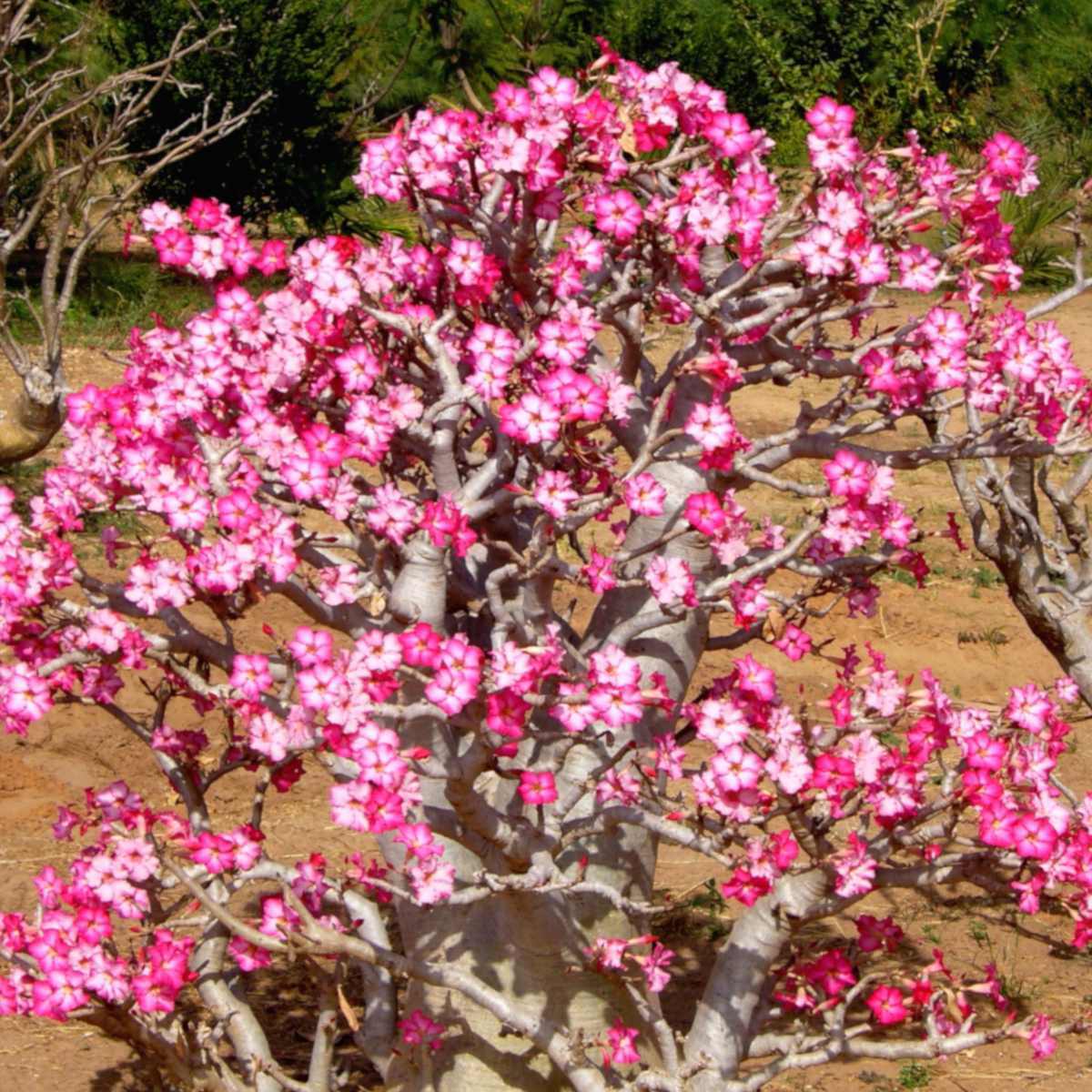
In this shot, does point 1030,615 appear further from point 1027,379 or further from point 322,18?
point 322,18

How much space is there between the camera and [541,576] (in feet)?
10.1

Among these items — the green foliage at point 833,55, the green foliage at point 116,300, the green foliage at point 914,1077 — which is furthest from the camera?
the green foliage at point 833,55

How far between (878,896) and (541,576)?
300 cm

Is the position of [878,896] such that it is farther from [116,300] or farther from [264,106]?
[264,106]

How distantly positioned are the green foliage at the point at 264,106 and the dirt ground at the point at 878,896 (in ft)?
24.3

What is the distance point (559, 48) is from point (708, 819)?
15.5m

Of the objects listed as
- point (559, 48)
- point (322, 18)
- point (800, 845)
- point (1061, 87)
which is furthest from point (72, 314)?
point (1061, 87)

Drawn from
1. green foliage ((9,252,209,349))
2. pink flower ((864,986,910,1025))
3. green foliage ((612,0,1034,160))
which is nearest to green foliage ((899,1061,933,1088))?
pink flower ((864,986,910,1025))

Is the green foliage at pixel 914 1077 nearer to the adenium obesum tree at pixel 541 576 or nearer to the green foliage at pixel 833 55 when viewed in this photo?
the adenium obesum tree at pixel 541 576

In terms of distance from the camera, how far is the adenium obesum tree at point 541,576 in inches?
112

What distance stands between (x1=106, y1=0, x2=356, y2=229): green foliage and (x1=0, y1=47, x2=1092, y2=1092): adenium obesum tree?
11800 mm

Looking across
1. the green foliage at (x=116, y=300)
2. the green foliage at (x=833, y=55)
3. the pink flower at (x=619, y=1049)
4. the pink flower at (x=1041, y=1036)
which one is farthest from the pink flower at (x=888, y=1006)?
the green foliage at (x=833, y=55)

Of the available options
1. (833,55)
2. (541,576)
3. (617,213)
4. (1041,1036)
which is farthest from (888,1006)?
(833,55)

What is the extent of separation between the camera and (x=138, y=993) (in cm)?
313
